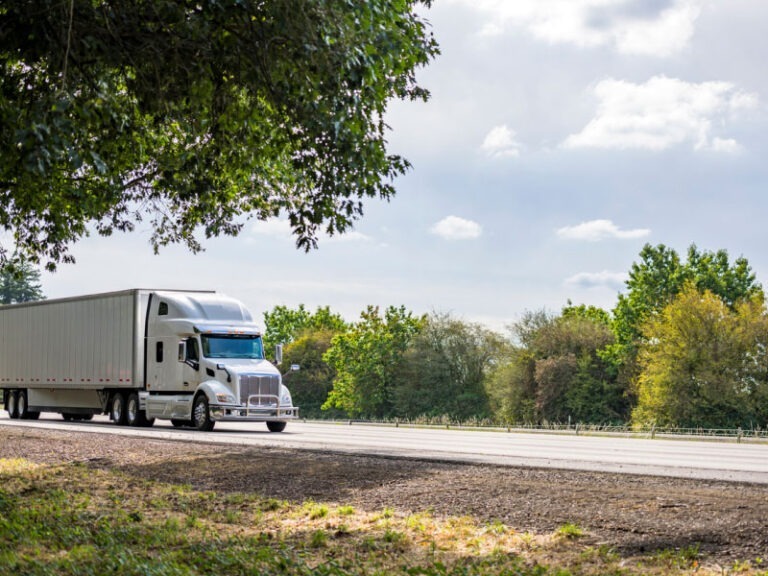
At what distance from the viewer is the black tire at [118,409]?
33.2 meters

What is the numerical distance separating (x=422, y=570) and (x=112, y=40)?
697cm

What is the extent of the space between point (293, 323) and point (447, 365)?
4617cm

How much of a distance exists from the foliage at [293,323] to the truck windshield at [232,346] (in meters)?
91.8

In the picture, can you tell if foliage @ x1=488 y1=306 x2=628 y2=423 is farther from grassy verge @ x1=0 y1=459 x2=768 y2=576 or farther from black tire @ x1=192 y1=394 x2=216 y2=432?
grassy verge @ x1=0 y1=459 x2=768 y2=576

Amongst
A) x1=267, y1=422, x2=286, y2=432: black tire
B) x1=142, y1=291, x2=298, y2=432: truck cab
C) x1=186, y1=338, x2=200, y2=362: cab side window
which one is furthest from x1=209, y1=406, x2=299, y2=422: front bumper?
x1=186, y1=338, x2=200, y2=362: cab side window

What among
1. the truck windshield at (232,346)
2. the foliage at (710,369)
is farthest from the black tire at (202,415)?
the foliage at (710,369)

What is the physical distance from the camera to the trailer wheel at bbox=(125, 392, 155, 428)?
32.1 metres

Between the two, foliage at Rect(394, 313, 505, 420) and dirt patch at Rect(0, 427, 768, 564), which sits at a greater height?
foliage at Rect(394, 313, 505, 420)

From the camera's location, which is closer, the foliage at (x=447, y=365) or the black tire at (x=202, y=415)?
the black tire at (x=202, y=415)

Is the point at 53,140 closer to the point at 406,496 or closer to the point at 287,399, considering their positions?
the point at 406,496

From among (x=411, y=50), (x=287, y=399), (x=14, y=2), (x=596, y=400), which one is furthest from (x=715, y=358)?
(x=14, y=2)

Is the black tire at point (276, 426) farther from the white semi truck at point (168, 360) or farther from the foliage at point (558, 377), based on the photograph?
the foliage at point (558, 377)

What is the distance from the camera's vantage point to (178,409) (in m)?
30.9

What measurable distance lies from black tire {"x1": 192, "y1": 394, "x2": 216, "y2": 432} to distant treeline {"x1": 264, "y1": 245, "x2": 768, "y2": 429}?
41.2m
